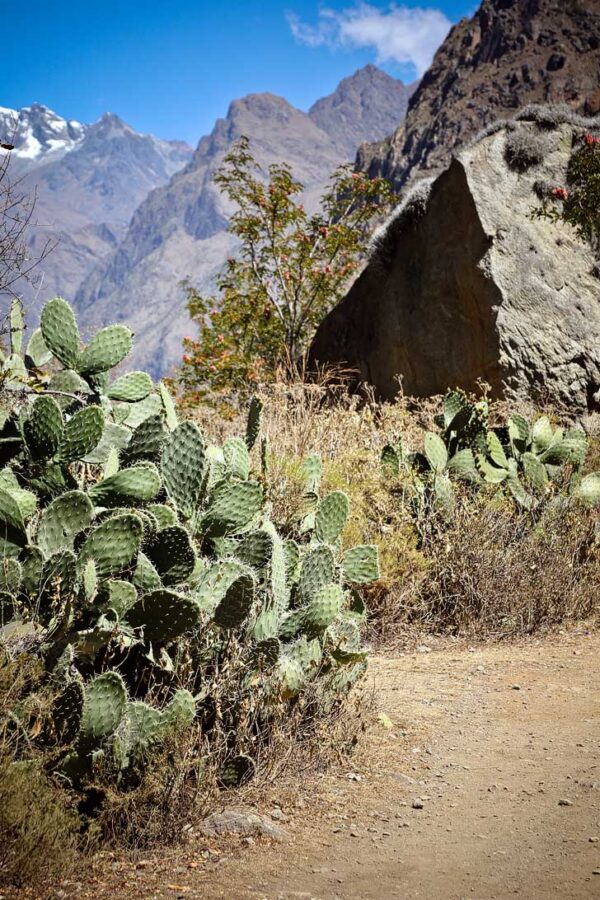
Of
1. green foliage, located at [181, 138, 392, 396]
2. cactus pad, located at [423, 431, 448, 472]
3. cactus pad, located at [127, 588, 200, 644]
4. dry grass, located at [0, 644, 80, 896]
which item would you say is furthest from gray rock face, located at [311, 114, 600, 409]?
dry grass, located at [0, 644, 80, 896]

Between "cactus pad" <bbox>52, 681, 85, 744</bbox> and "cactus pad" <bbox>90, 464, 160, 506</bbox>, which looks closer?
"cactus pad" <bbox>52, 681, 85, 744</bbox>

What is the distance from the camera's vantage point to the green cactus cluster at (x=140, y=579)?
244 cm

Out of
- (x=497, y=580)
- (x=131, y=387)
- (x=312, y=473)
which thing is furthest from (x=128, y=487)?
(x=497, y=580)

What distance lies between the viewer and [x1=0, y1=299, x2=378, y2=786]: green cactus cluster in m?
2.44

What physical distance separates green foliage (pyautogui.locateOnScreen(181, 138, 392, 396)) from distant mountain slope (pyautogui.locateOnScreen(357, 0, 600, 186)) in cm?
3957

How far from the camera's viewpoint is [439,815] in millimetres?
2693

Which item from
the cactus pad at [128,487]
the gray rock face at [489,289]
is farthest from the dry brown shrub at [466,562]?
the gray rock face at [489,289]

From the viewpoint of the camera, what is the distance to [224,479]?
3.30 m

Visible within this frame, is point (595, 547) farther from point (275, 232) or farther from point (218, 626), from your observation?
point (275, 232)

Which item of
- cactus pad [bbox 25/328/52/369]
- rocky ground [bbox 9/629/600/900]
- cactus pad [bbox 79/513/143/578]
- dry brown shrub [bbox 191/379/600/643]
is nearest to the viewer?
rocky ground [bbox 9/629/600/900]

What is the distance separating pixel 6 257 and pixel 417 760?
3.51 meters

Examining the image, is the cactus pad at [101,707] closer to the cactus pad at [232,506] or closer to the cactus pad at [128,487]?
the cactus pad at [128,487]

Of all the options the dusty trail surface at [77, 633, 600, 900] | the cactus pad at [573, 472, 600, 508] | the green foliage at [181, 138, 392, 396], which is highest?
the green foliage at [181, 138, 392, 396]

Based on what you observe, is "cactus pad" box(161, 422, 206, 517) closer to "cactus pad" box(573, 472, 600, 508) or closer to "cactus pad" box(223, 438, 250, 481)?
"cactus pad" box(223, 438, 250, 481)
